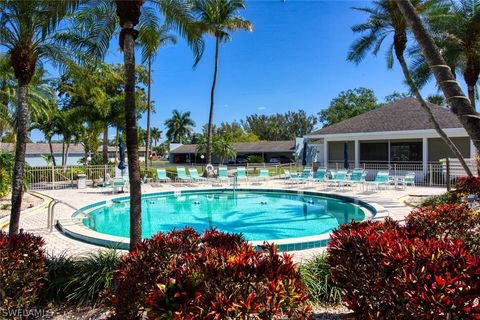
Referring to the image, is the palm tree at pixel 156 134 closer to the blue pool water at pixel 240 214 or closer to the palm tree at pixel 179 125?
the palm tree at pixel 179 125

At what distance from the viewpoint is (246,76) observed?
47219 millimetres

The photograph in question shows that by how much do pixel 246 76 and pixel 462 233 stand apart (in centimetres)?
4425

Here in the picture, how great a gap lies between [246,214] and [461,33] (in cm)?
1190

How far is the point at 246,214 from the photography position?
47.1ft

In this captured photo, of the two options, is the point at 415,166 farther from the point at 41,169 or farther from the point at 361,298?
the point at 41,169

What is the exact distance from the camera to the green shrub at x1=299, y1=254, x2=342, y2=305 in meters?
4.77

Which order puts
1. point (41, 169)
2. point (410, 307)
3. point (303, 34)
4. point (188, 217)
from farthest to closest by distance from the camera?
point (303, 34) → point (41, 169) → point (188, 217) → point (410, 307)

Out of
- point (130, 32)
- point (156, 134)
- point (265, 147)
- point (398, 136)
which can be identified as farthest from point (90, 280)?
point (156, 134)

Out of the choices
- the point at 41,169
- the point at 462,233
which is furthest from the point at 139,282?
Answer: the point at 41,169

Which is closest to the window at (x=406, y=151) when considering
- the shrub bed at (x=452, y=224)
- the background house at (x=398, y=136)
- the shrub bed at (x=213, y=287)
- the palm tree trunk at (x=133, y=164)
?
the background house at (x=398, y=136)

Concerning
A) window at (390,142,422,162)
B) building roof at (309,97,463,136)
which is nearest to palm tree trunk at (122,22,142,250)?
building roof at (309,97,463,136)

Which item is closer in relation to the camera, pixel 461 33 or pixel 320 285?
pixel 320 285

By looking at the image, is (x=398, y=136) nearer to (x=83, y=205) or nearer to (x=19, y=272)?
(x=83, y=205)

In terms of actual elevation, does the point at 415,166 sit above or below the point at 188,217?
above
